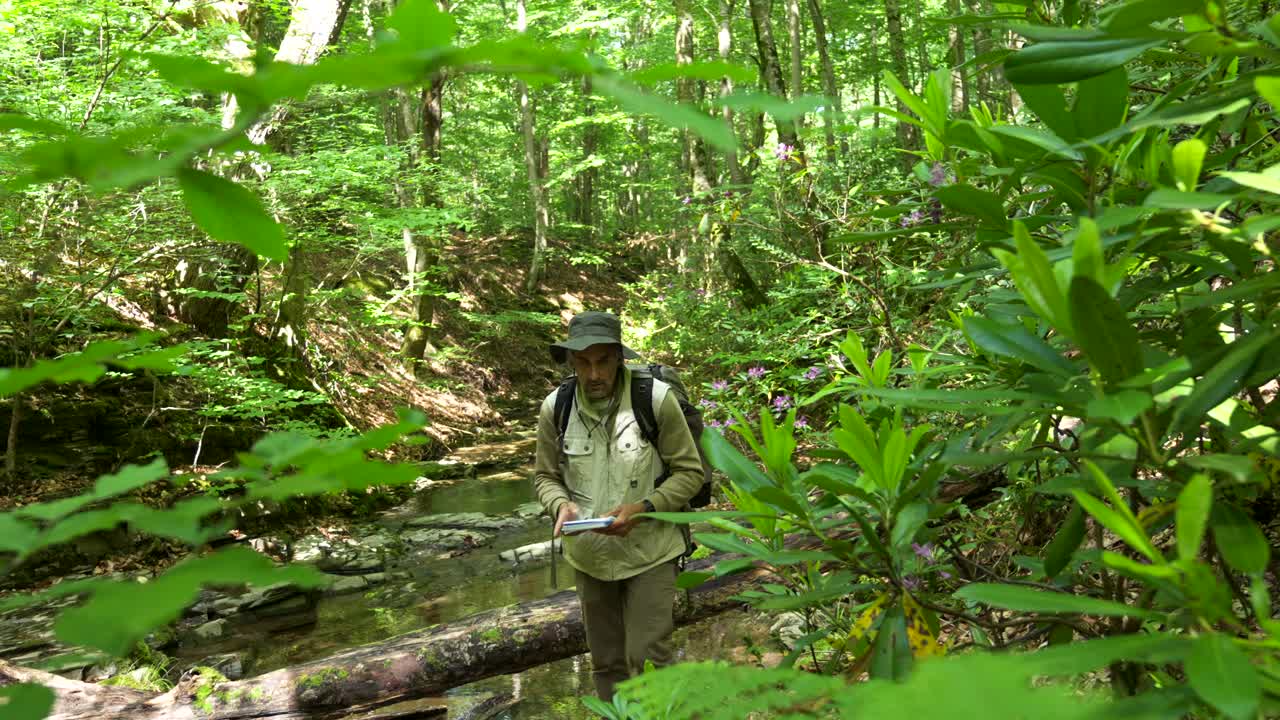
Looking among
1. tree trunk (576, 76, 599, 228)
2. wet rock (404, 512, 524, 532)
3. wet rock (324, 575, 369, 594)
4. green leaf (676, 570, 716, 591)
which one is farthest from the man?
tree trunk (576, 76, 599, 228)

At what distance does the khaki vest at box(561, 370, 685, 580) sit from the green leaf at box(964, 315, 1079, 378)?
2.54m

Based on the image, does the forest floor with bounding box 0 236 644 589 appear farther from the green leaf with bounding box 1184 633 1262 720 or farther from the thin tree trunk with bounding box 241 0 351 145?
the thin tree trunk with bounding box 241 0 351 145

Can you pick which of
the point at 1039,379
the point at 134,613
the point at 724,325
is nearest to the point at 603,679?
the point at 1039,379

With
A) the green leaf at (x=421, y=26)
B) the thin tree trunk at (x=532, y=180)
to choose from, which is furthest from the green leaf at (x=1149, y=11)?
the thin tree trunk at (x=532, y=180)

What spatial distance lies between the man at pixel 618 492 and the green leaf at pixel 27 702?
2.92 m

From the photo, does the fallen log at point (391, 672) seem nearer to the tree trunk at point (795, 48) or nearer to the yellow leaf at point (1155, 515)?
the yellow leaf at point (1155, 515)

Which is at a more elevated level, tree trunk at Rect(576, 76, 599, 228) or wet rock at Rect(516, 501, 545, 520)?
tree trunk at Rect(576, 76, 599, 228)

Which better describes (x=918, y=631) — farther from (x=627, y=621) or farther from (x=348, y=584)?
(x=348, y=584)

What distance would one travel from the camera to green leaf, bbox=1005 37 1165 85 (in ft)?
3.07

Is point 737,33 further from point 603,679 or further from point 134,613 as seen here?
point 134,613

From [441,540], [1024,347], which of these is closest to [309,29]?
[441,540]

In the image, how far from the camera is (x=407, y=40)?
50cm

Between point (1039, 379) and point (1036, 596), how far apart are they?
418 mm

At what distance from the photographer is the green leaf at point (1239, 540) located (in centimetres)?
80
